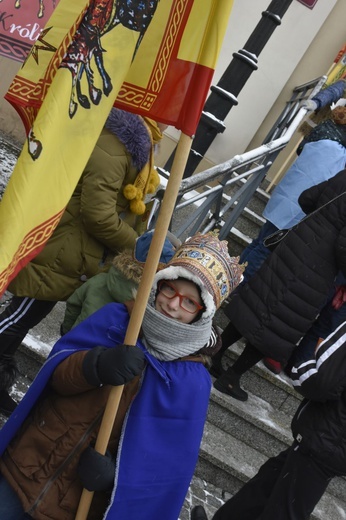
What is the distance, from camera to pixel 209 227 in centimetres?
571

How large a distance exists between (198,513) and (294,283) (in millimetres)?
1478

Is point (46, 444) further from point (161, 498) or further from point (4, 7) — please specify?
point (4, 7)

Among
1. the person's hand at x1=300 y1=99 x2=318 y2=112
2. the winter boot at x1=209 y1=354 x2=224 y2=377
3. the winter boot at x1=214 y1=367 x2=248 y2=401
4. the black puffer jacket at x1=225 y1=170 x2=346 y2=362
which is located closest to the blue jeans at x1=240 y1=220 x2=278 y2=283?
the winter boot at x1=209 y1=354 x2=224 y2=377

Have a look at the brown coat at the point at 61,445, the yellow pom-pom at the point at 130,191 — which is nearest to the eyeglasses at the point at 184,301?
the brown coat at the point at 61,445

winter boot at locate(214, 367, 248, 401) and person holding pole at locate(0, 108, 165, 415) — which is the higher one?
person holding pole at locate(0, 108, 165, 415)

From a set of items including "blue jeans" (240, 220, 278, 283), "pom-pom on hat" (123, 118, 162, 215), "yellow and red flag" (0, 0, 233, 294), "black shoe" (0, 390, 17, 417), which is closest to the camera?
"yellow and red flag" (0, 0, 233, 294)

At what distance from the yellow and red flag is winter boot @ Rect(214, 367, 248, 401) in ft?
9.64

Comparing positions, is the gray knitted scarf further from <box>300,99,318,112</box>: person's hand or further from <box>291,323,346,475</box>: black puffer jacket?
<box>300,99,318,112</box>: person's hand

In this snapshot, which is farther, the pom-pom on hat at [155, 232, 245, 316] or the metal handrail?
the metal handrail

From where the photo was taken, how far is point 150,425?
2428 mm

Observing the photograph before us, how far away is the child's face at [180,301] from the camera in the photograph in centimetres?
252

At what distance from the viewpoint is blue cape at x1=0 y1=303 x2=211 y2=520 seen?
7.89ft

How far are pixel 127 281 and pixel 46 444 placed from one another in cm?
95

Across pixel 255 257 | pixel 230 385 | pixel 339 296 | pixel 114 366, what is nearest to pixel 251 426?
pixel 230 385
